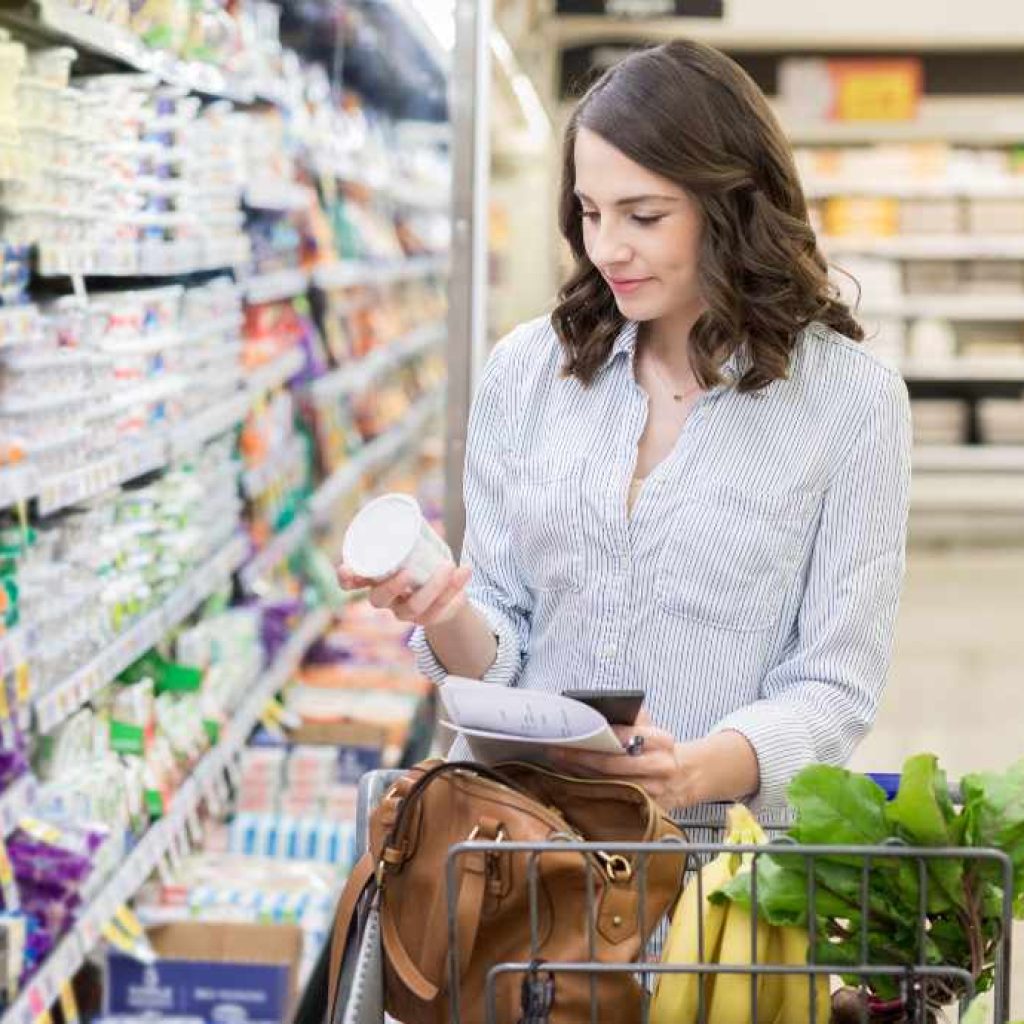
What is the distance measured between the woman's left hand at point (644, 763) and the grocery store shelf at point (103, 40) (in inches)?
64.7

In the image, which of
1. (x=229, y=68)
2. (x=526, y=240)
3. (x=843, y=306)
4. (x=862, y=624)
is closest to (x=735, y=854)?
(x=862, y=624)

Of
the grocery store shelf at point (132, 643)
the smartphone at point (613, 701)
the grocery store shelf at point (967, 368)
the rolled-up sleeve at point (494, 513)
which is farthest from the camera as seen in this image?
the grocery store shelf at point (967, 368)

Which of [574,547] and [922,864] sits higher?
[574,547]

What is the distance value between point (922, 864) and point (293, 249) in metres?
4.47

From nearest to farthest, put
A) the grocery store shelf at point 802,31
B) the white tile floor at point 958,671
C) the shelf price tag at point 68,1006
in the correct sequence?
the shelf price tag at point 68,1006 → the white tile floor at point 958,671 → the grocery store shelf at point 802,31

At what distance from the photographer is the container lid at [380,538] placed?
1927mm

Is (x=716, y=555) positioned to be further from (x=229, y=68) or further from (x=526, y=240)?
(x=526, y=240)

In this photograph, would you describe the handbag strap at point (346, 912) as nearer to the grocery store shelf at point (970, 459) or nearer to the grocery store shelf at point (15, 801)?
the grocery store shelf at point (15, 801)

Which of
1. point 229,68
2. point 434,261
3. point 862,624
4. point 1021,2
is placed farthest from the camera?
point 1021,2

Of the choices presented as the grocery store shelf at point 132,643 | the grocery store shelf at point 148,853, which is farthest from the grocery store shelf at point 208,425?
the grocery store shelf at point 148,853

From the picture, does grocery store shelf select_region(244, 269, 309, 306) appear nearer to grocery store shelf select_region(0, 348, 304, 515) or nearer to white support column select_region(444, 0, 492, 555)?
grocery store shelf select_region(0, 348, 304, 515)

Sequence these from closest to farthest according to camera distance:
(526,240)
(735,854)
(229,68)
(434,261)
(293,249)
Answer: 1. (735,854)
2. (229,68)
3. (293,249)
4. (434,261)
5. (526,240)

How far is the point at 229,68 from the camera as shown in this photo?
4.62 meters

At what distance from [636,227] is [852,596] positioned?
1.54 ft
